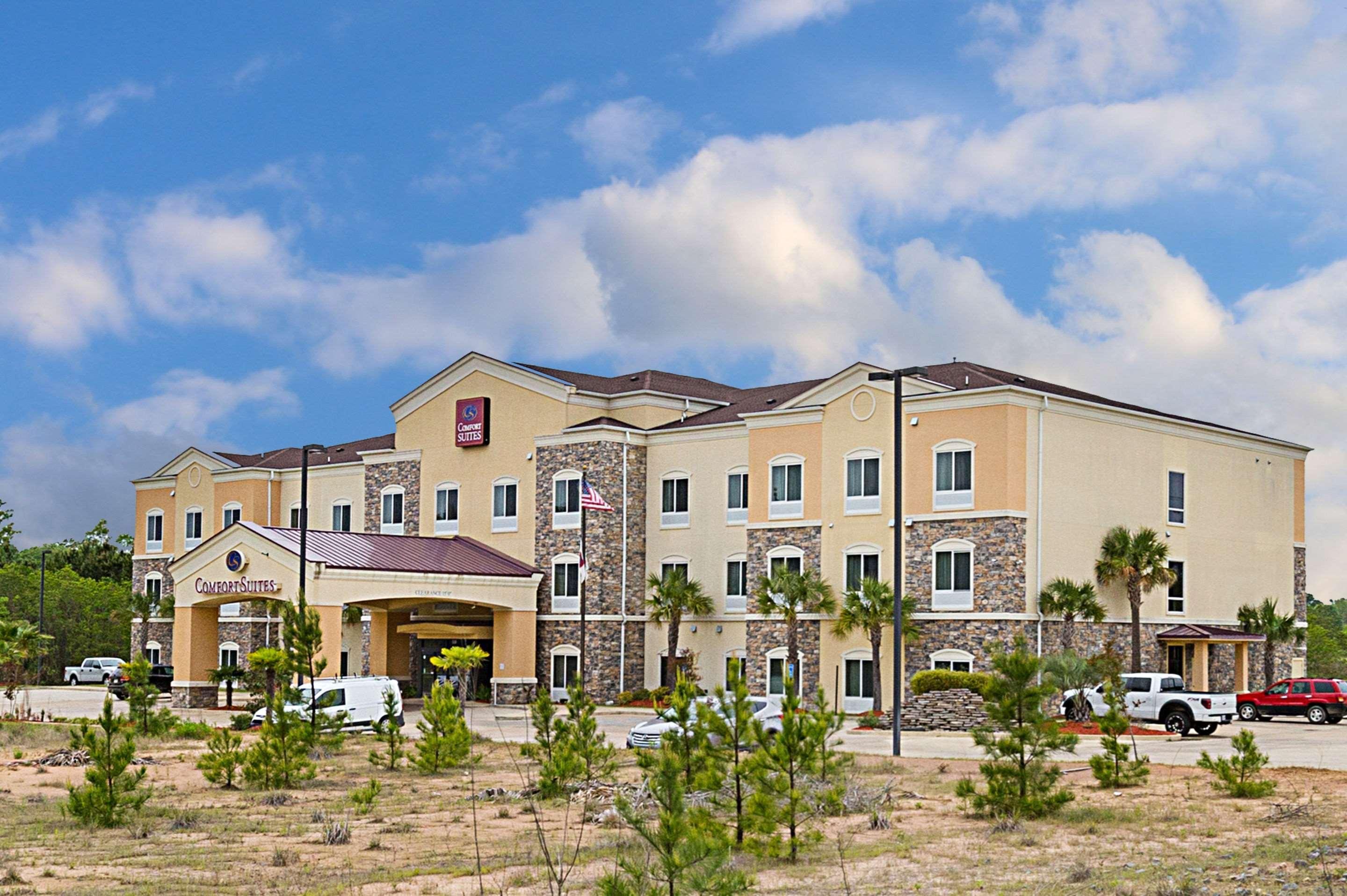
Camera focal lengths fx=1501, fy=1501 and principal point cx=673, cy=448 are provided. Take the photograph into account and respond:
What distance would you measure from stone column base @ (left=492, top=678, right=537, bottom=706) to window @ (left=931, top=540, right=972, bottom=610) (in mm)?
16131

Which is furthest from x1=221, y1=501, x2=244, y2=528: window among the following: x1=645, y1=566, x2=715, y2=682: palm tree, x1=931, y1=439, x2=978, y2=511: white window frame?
x1=931, y1=439, x2=978, y2=511: white window frame

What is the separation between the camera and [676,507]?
55.2 metres

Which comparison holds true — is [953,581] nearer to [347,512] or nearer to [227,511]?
[347,512]

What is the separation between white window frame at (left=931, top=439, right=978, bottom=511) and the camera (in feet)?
150

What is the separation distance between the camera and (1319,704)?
44688mm

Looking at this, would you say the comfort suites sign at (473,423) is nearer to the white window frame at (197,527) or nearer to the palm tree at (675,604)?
the palm tree at (675,604)

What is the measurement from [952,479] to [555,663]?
17311 millimetres

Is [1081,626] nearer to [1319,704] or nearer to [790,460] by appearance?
[1319,704]

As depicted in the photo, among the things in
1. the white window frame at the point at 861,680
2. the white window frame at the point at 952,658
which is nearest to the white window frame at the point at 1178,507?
the white window frame at the point at 952,658

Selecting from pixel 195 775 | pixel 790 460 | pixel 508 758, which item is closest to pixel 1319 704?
pixel 790 460

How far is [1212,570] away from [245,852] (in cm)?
4060

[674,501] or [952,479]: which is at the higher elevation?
[952,479]

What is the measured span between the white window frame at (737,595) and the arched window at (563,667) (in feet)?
19.1

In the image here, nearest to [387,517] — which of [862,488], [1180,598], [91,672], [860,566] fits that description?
[860,566]
